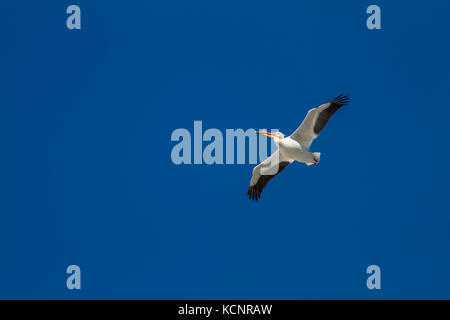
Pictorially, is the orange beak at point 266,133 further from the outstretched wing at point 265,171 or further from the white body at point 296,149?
the outstretched wing at point 265,171

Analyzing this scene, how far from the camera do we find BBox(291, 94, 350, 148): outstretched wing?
17.5 meters

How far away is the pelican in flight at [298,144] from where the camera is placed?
57.7 feet

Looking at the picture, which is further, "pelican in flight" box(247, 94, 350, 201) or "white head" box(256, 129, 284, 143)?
"white head" box(256, 129, 284, 143)

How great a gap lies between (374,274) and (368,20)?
21.9 feet

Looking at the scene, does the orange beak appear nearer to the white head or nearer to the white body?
the white head

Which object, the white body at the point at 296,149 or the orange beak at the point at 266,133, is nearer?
the white body at the point at 296,149

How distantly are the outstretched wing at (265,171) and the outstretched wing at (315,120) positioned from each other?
2.41 feet

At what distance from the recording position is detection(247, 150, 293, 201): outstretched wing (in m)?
18.9

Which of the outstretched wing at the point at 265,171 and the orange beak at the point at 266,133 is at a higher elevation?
the orange beak at the point at 266,133

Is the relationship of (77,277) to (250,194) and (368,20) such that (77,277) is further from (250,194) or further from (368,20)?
(368,20)

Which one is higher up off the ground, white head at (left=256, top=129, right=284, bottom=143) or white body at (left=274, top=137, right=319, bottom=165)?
white head at (left=256, top=129, right=284, bottom=143)

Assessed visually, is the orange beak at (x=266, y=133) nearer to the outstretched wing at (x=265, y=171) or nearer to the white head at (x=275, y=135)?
the white head at (x=275, y=135)
